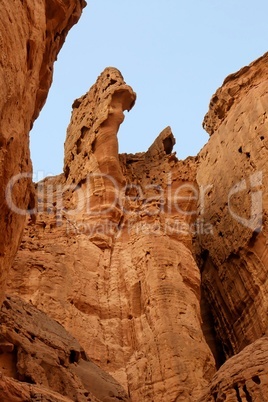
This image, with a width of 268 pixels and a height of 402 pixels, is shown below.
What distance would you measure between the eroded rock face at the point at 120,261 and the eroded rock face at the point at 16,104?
5.15 meters

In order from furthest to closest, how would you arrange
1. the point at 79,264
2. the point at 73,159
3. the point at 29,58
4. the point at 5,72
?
the point at 73,159 → the point at 79,264 → the point at 29,58 → the point at 5,72

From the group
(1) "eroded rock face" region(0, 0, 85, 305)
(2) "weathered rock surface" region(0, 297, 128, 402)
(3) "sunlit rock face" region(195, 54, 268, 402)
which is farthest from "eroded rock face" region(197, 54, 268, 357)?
(1) "eroded rock face" region(0, 0, 85, 305)

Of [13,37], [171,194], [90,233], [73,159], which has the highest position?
[73,159]

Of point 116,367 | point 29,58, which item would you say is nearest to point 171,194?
point 116,367

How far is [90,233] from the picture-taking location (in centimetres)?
1595

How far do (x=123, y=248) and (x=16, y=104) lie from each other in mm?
8877

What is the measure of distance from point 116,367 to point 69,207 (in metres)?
6.17

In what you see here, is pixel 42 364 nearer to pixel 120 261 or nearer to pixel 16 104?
pixel 16 104

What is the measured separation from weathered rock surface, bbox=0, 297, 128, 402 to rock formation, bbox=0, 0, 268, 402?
3 cm

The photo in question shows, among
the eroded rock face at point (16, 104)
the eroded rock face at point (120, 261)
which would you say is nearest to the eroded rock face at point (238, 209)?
the eroded rock face at point (120, 261)

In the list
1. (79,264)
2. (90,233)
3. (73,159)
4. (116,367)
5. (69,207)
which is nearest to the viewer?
(116,367)

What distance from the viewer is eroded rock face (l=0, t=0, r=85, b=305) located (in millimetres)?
6809

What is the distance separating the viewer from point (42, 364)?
9.05m

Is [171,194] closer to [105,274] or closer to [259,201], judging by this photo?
[259,201]
